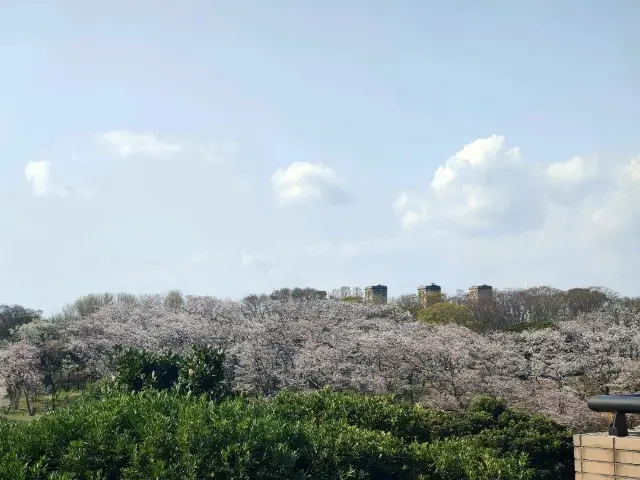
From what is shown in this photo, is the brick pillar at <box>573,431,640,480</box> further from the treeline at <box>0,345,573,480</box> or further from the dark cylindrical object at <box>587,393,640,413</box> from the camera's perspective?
the treeline at <box>0,345,573,480</box>

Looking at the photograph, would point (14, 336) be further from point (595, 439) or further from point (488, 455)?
point (595, 439)

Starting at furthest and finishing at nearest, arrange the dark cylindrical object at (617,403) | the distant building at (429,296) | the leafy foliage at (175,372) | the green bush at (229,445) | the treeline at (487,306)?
the distant building at (429,296), the treeline at (487,306), the leafy foliage at (175,372), the green bush at (229,445), the dark cylindrical object at (617,403)

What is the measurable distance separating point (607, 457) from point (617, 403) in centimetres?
44

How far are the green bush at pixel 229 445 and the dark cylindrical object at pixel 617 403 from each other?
221 inches

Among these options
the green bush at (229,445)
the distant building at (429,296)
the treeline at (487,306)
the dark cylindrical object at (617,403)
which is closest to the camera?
the dark cylindrical object at (617,403)

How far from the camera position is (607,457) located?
5051mm

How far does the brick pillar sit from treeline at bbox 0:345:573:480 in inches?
211

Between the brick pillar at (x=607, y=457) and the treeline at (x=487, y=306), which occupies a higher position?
the treeline at (x=487, y=306)

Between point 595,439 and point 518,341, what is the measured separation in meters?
32.0

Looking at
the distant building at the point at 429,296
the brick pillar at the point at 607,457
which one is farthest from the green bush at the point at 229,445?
the distant building at the point at 429,296

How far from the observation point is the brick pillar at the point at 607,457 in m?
4.91

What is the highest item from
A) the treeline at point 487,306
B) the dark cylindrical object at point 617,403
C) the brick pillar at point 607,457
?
the treeline at point 487,306

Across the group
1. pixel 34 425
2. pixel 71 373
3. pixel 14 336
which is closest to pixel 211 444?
pixel 34 425

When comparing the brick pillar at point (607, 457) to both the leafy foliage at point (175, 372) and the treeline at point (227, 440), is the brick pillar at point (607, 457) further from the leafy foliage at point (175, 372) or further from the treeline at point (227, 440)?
the leafy foliage at point (175, 372)
